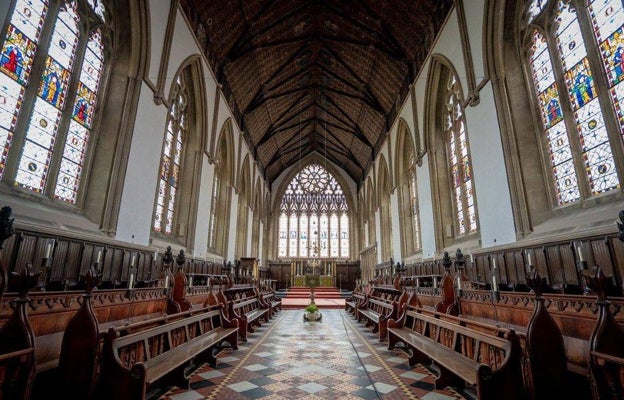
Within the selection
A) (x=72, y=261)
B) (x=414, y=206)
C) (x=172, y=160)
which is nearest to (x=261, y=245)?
(x=414, y=206)

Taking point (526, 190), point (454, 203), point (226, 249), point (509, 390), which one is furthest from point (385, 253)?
point (509, 390)

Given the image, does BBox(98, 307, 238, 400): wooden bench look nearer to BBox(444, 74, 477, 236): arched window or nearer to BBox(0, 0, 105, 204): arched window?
BBox(0, 0, 105, 204): arched window

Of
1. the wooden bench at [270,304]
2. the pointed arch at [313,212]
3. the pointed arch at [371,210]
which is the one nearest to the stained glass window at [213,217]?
the wooden bench at [270,304]

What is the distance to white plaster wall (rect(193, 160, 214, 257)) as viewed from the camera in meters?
10.6

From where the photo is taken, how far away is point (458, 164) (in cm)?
973

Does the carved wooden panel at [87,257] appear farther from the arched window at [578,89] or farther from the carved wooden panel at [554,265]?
the arched window at [578,89]

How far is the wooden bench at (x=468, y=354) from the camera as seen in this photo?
2340 mm

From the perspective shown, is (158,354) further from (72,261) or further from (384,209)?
(384,209)

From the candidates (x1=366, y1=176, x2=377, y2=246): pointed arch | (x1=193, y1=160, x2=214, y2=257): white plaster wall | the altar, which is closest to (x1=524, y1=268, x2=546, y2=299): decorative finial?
(x1=193, y1=160, x2=214, y2=257): white plaster wall

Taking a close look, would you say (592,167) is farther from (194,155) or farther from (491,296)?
(194,155)

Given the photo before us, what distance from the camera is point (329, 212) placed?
81.2 ft

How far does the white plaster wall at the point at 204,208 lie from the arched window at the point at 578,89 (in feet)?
32.6

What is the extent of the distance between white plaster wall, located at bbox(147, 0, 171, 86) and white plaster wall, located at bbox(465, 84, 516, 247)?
27.3 ft

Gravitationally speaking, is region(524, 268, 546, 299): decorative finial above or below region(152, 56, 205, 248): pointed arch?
below
